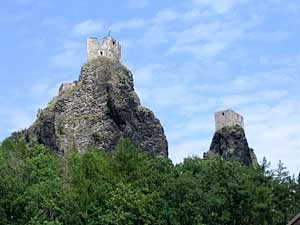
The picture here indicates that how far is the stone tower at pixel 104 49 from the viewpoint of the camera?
11038 cm

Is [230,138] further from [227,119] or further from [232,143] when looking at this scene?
[227,119]

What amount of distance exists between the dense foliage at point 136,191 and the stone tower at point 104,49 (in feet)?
113

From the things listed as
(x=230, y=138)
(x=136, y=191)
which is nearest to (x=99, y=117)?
(x=230, y=138)

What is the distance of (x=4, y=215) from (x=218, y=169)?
1829cm

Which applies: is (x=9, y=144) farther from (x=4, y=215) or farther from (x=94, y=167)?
(x=4, y=215)

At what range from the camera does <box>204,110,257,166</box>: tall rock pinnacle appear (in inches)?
4550

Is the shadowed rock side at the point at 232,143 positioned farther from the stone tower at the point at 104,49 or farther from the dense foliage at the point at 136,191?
the dense foliage at the point at 136,191

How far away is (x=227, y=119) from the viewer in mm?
119750

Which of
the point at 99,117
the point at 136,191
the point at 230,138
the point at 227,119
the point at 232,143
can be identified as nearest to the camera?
the point at 136,191

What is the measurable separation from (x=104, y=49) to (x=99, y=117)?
35.1 feet

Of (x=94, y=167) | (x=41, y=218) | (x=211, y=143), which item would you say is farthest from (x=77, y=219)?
(x=211, y=143)

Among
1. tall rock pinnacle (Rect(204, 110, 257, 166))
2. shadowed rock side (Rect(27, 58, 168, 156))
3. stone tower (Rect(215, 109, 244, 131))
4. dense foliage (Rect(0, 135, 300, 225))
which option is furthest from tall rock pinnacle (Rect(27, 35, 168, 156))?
dense foliage (Rect(0, 135, 300, 225))

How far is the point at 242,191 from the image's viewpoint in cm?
6894

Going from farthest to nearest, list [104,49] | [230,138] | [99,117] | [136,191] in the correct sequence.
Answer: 1. [230,138]
2. [104,49]
3. [99,117]
4. [136,191]
